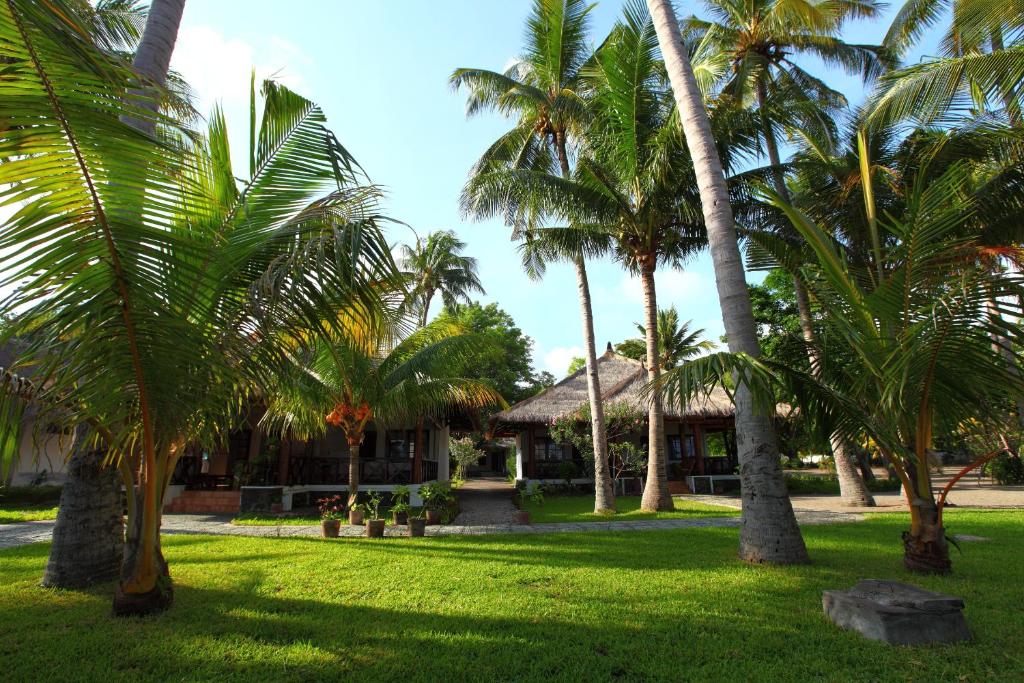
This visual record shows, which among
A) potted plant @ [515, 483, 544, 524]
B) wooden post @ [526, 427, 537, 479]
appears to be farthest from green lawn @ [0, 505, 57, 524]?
wooden post @ [526, 427, 537, 479]

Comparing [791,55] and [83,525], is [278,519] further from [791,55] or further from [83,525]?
[791,55]

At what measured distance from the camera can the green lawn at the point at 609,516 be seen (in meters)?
10.7

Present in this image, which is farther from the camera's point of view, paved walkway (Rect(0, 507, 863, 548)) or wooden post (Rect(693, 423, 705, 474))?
wooden post (Rect(693, 423, 705, 474))

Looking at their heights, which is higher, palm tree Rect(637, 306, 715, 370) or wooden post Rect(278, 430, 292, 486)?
palm tree Rect(637, 306, 715, 370)

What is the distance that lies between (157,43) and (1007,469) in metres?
25.9

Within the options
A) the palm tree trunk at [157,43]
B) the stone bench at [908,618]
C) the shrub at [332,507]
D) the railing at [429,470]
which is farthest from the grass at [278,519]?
the stone bench at [908,618]

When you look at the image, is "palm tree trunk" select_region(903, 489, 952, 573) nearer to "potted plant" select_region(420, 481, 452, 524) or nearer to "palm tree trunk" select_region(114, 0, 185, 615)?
"palm tree trunk" select_region(114, 0, 185, 615)

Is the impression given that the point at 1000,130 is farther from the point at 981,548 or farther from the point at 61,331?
the point at 61,331

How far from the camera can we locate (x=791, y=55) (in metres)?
14.0

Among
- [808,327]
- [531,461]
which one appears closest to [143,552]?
[808,327]

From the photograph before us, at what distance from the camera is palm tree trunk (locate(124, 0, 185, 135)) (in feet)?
16.2

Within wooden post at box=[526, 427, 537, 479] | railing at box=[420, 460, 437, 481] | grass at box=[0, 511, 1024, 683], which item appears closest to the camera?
grass at box=[0, 511, 1024, 683]

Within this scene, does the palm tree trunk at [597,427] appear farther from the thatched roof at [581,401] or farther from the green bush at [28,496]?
the green bush at [28,496]

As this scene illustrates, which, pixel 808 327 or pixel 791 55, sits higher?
pixel 791 55
